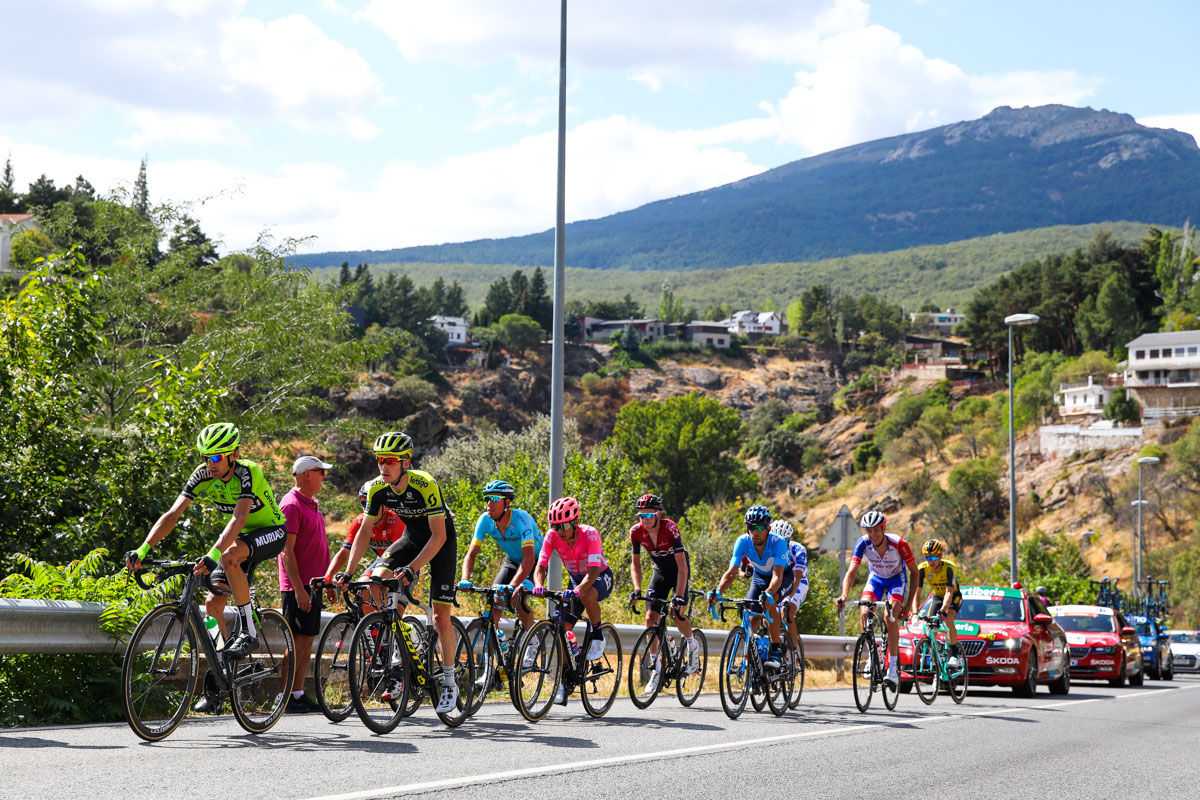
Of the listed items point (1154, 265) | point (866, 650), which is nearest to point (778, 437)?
point (1154, 265)

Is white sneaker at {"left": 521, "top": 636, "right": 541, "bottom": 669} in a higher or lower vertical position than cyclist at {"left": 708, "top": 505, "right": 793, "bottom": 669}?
lower

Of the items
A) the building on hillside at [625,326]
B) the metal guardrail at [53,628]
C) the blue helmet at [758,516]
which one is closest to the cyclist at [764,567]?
the blue helmet at [758,516]

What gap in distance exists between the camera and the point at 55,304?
13406 millimetres

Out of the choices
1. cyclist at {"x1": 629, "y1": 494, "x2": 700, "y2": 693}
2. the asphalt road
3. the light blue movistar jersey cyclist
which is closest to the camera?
the asphalt road

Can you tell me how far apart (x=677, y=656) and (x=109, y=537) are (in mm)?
6151

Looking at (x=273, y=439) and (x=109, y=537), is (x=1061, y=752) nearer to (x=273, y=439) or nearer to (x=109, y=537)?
(x=109, y=537)

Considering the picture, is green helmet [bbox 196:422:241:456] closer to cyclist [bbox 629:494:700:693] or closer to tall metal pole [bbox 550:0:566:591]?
cyclist [bbox 629:494:700:693]

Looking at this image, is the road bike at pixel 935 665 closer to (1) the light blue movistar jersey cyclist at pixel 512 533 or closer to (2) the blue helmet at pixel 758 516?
(2) the blue helmet at pixel 758 516

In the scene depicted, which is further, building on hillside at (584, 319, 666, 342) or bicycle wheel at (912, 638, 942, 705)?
building on hillside at (584, 319, 666, 342)

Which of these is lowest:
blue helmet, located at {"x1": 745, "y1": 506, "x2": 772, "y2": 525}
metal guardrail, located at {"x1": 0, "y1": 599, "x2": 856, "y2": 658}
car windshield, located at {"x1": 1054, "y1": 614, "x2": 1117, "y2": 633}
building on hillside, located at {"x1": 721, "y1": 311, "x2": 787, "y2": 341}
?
car windshield, located at {"x1": 1054, "y1": 614, "x2": 1117, "y2": 633}

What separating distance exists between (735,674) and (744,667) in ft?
0.49

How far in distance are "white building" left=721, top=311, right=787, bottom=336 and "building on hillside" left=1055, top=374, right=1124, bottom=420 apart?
2900 inches

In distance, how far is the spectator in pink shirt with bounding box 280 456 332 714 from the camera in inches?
343

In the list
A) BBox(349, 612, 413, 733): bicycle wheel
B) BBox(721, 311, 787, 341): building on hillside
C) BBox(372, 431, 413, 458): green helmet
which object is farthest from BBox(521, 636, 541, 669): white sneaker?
BBox(721, 311, 787, 341): building on hillside
